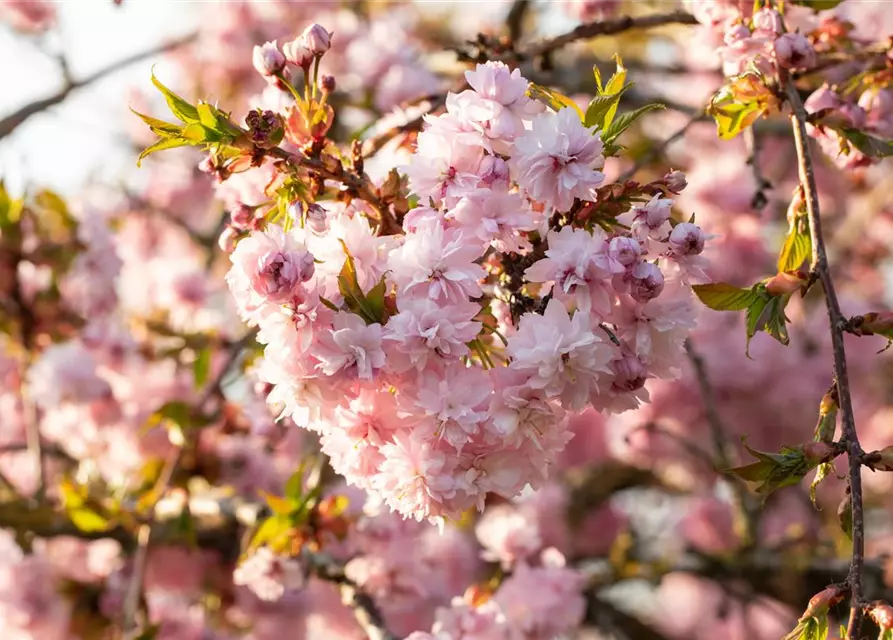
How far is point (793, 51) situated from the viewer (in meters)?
1.29

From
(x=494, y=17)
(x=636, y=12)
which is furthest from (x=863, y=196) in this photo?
(x=494, y=17)

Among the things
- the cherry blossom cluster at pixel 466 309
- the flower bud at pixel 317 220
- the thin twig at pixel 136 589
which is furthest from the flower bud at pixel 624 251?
the thin twig at pixel 136 589

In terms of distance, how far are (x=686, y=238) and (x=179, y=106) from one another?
586 millimetres

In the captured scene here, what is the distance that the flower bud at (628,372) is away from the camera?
1.05 m

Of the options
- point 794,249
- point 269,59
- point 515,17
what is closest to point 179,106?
point 269,59

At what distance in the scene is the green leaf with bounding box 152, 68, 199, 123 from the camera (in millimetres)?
1083

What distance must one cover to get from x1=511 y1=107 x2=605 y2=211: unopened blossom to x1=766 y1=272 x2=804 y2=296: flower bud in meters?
A: 0.25

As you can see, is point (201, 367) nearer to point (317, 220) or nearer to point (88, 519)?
point (88, 519)

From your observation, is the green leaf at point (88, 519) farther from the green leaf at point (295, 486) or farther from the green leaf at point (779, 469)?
the green leaf at point (779, 469)

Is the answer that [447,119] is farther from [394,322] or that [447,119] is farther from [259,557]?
[259,557]

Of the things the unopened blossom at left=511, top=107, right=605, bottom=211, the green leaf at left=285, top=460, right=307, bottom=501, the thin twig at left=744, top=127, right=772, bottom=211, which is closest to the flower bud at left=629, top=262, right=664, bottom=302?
Result: the unopened blossom at left=511, top=107, right=605, bottom=211

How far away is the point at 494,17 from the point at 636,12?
660 millimetres

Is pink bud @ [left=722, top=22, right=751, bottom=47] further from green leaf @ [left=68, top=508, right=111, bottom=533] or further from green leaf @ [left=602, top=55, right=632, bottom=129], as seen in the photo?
green leaf @ [left=68, top=508, right=111, bottom=533]

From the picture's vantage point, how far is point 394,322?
100 cm
